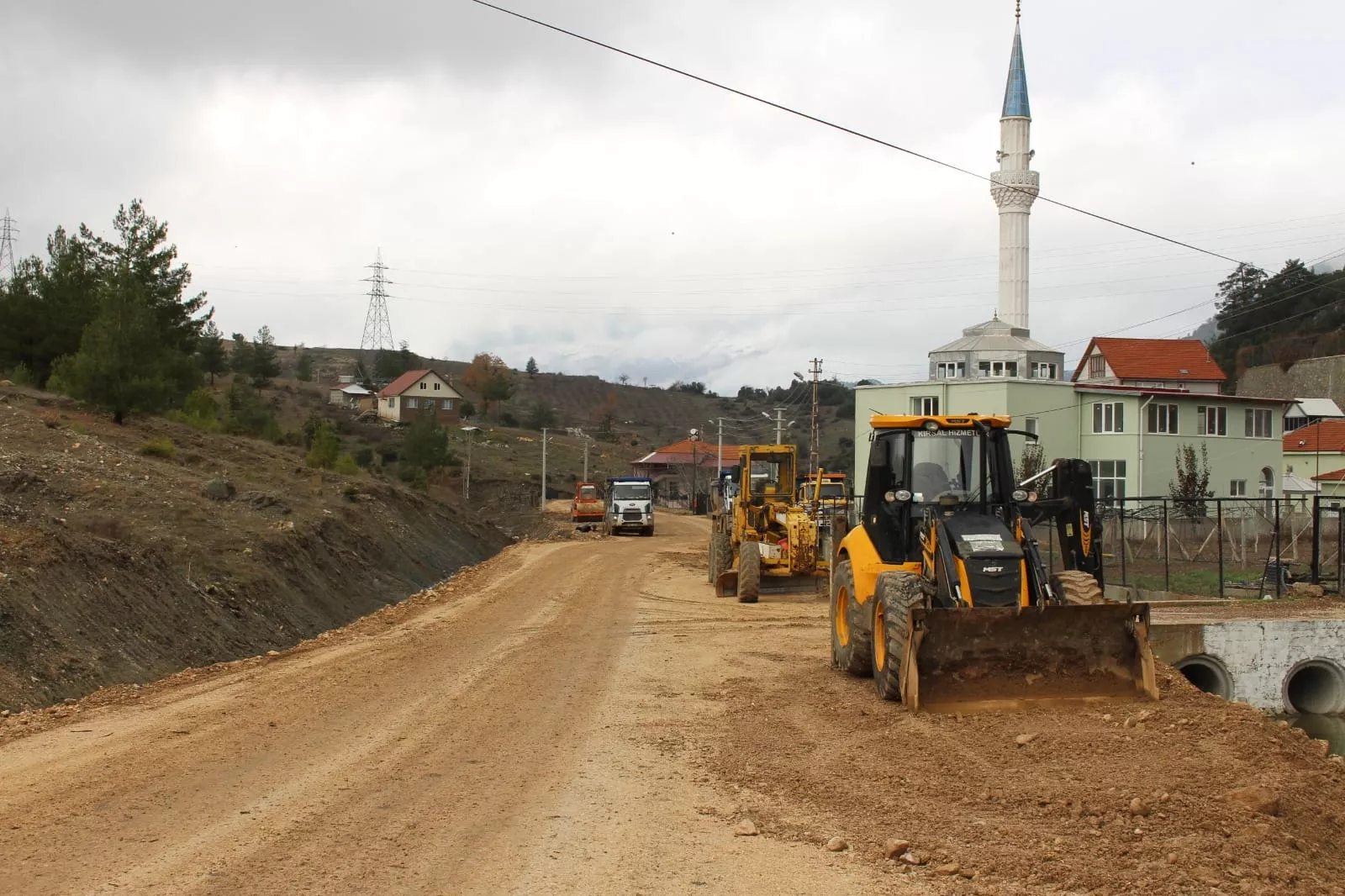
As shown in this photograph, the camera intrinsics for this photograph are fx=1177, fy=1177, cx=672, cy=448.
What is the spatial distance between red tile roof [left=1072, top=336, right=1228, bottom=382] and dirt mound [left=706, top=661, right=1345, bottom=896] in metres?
61.8

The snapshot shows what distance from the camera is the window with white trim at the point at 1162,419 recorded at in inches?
2048

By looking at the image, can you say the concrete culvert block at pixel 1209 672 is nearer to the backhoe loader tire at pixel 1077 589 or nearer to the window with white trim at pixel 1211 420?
the backhoe loader tire at pixel 1077 589

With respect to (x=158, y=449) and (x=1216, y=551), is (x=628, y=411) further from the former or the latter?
(x=158, y=449)

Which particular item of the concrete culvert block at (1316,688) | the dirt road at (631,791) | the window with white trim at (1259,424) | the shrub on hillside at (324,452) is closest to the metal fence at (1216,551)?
the concrete culvert block at (1316,688)

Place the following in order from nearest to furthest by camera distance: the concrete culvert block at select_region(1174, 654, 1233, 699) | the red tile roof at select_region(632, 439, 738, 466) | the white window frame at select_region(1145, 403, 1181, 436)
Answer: the concrete culvert block at select_region(1174, 654, 1233, 699) < the white window frame at select_region(1145, 403, 1181, 436) < the red tile roof at select_region(632, 439, 738, 466)

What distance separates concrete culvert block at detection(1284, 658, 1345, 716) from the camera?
17156mm

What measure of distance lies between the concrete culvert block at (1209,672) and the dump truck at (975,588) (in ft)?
14.2

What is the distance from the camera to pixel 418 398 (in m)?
110

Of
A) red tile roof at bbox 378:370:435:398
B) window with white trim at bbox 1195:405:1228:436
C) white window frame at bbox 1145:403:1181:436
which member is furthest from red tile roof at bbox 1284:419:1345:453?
red tile roof at bbox 378:370:435:398

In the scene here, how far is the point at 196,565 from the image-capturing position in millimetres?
19047

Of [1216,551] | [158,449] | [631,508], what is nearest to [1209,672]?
[1216,551]

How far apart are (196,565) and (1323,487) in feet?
201

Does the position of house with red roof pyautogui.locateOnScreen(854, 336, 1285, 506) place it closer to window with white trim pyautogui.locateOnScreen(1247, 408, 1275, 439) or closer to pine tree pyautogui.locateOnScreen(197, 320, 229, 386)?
window with white trim pyautogui.locateOnScreen(1247, 408, 1275, 439)

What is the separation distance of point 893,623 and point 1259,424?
50826 millimetres
